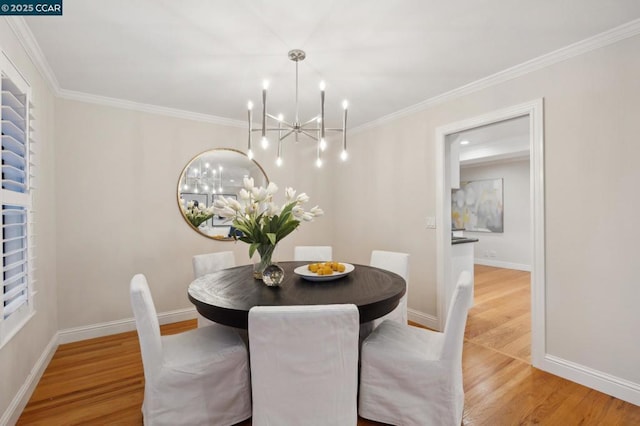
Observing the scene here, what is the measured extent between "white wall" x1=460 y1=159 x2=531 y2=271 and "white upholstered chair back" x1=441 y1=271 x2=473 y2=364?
571 cm

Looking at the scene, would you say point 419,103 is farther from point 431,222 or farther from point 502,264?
point 502,264

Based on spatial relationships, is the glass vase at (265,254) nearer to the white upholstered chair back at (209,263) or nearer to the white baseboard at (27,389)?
the white upholstered chair back at (209,263)

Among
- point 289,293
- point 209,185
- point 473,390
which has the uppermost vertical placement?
point 209,185

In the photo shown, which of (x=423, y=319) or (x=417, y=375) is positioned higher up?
(x=417, y=375)

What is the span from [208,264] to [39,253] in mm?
1261

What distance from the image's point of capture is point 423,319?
11.1 ft

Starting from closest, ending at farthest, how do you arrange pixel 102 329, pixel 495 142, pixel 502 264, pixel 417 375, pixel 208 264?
1. pixel 417 375
2. pixel 208 264
3. pixel 102 329
4. pixel 495 142
5. pixel 502 264

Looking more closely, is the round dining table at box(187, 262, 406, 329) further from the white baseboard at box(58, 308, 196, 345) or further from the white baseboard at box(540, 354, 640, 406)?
the white baseboard at box(58, 308, 196, 345)

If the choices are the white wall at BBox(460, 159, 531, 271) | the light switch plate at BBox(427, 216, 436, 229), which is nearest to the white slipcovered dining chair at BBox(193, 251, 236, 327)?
the light switch plate at BBox(427, 216, 436, 229)

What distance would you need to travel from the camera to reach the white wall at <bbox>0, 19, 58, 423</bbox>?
180cm

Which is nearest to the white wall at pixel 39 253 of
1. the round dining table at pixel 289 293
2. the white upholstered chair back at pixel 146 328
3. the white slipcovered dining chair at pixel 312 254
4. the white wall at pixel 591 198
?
the white upholstered chair back at pixel 146 328

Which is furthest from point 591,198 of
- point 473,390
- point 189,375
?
point 189,375

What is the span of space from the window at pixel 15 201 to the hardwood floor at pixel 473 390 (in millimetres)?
618

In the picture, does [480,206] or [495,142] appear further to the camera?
[480,206]
